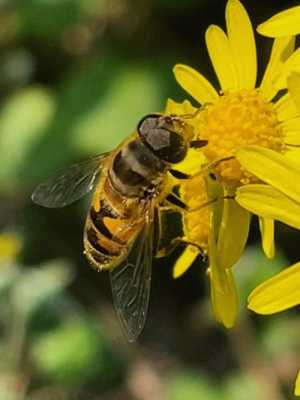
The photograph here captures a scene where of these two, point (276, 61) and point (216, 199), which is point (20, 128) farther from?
point (216, 199)

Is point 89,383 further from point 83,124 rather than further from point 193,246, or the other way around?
point 193,246

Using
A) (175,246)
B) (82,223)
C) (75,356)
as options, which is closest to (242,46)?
(175,246)

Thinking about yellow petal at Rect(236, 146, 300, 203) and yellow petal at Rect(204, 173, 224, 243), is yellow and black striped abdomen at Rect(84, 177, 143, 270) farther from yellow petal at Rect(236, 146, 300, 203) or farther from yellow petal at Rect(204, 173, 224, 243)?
yellow petal at Rect(236, 146, 300, 203)

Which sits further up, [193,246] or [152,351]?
[193,246]

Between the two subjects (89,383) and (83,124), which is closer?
(89,383)

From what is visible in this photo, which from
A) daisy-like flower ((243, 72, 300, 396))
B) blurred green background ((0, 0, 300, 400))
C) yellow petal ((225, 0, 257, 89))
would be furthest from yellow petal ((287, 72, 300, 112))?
blurred green background ((0, 0, 300, 400))

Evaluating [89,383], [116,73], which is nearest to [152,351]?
[89,383]
